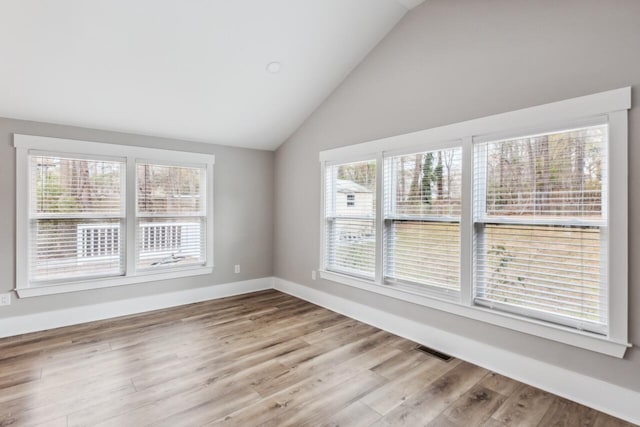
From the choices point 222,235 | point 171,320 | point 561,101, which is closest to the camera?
point 561,101

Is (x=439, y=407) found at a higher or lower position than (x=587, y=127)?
lower

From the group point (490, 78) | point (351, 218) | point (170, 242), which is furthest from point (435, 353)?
point (170, 242)

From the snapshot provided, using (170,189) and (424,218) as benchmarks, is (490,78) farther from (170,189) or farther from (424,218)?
(170,189)

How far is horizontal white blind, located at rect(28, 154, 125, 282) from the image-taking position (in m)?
3.49

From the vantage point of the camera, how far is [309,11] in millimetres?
2967

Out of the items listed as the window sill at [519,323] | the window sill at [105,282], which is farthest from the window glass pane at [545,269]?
the window sill at [105,282]

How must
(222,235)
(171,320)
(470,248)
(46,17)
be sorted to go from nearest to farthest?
1. (46,17)
2. (470,248)
3. (171,320)
4. (222,235)

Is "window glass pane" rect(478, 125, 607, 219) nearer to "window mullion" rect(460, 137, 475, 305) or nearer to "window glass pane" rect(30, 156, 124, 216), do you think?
"window mullion" rect(460, 137, 475, 305)

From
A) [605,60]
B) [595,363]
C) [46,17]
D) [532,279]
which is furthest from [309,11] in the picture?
[595,363]

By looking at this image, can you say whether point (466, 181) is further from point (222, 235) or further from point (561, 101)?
point (222, 235)

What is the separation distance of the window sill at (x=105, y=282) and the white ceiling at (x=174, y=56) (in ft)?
5.72

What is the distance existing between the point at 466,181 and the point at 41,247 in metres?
4.28

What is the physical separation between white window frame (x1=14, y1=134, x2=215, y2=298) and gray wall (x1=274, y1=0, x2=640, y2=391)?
1584 millimetres

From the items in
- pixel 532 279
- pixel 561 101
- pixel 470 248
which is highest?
pixel 561 101
